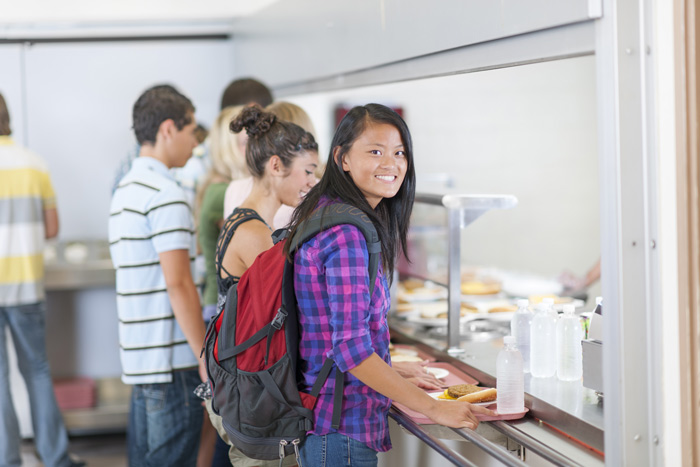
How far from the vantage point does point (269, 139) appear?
89.8 inches

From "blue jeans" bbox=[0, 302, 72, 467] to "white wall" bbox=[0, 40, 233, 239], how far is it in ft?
3.76

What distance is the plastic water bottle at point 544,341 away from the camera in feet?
7.14

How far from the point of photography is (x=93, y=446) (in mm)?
4250

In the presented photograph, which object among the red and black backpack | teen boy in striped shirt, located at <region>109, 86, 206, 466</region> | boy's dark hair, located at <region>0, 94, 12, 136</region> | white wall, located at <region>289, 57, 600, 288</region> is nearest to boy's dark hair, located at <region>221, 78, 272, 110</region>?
teen boy in striped shirt, located at <region>109, 86, 206, 466</region>

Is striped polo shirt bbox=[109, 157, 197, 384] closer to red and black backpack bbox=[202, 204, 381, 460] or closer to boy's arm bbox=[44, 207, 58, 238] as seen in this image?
red and black backpack bbox=[202, 204, 381, 460]

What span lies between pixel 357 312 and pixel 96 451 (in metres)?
3.05

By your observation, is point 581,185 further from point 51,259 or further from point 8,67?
point 8,67

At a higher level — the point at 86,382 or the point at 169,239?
the point at 169,239

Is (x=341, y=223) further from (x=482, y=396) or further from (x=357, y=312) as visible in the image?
(x=482, y=396)

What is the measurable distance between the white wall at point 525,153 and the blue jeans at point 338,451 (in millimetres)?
2637

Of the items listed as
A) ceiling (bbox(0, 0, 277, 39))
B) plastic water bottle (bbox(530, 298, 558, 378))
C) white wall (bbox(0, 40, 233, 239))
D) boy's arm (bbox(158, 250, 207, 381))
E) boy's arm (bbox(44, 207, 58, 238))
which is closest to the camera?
plastic water bottle (bbox(530, 298, 558, 378))

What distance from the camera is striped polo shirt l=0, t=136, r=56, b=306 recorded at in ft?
11.8

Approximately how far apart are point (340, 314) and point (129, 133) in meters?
3.48

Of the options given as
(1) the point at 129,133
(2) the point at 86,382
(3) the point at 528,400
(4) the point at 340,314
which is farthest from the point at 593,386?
(1) the point at 129,133
